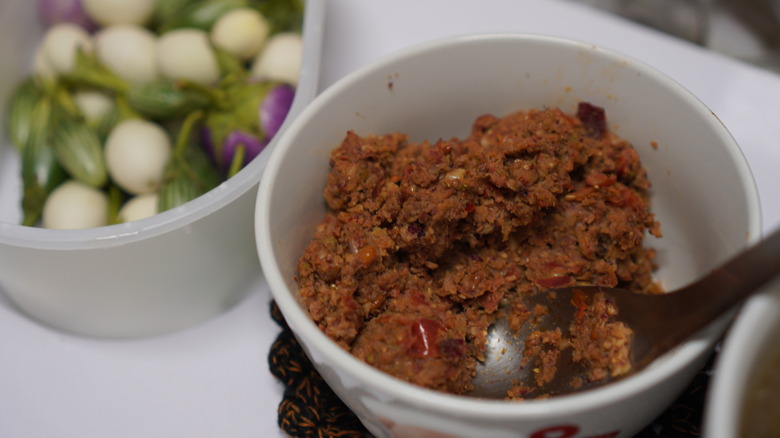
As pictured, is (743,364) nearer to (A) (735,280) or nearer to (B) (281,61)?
(A) (735,280)

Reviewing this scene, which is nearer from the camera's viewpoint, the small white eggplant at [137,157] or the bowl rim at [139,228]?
the bowl rim at [139,228]

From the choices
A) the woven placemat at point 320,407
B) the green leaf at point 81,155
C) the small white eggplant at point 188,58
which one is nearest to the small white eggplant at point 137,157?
the green leaf at point 81,155

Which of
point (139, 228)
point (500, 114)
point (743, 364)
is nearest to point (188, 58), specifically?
point (139, 228)

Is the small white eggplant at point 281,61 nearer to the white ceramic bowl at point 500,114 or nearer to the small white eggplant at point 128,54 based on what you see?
the small white eggplant at point 128,54

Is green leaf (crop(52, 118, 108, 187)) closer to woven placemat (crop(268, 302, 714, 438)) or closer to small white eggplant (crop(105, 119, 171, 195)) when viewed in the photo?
small white eggplant (crop(105, 119, 171, 195))

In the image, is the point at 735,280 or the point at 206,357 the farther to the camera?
the point at 206,357

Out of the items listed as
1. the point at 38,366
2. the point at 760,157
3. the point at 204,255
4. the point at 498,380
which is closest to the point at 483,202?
the point at 498,380
